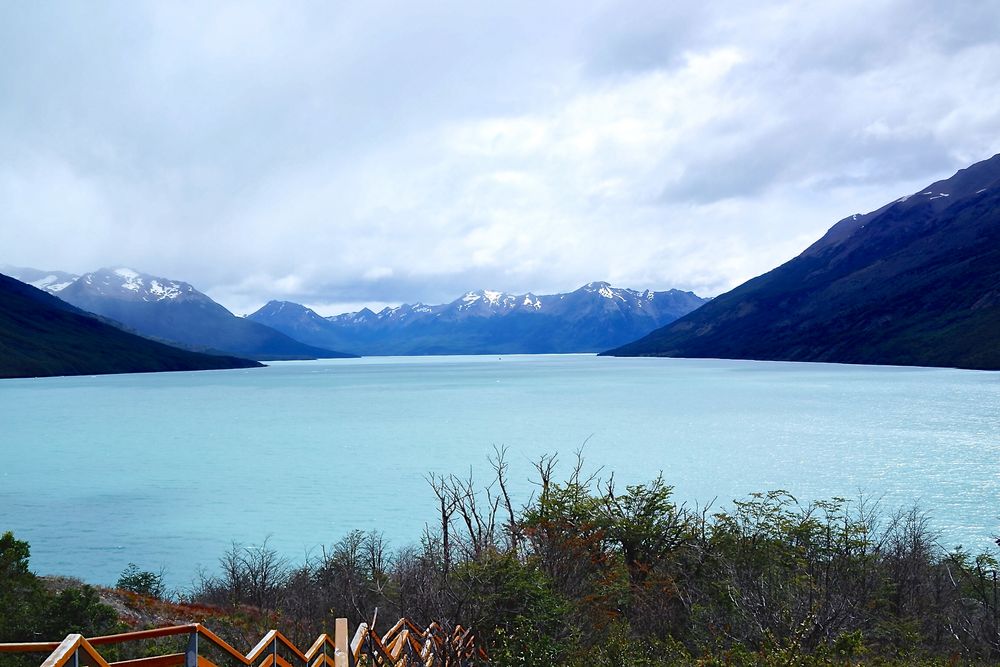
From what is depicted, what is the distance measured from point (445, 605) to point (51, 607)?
948 cm

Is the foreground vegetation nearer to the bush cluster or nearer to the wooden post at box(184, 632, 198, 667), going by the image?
the bush cluster

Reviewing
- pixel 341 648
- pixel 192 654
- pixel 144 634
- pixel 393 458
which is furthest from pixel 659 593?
pixel 393 458

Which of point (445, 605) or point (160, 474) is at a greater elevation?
point (445, 605)

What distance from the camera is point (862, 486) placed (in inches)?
2466

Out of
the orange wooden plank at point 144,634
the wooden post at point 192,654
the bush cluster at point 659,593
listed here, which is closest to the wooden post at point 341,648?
the bush cluster at point 659,593

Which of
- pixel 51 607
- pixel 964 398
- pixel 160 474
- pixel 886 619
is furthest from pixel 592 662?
pixel 964 398

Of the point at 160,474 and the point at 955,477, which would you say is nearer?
the point at 955,477

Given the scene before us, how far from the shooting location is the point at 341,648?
37.3ft

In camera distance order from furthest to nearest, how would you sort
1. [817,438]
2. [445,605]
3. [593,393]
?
[593,393] < [817,438] < [445,605]

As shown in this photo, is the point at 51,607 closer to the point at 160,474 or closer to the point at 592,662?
the point at 592,662

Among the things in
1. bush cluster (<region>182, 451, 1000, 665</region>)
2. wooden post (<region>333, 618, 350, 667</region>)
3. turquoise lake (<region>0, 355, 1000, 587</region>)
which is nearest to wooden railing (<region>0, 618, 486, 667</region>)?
wooden post (<region>333, 618, 350, 667</region>)

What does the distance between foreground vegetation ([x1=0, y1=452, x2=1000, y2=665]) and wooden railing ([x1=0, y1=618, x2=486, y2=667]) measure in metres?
0.84

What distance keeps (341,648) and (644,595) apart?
1890 cm

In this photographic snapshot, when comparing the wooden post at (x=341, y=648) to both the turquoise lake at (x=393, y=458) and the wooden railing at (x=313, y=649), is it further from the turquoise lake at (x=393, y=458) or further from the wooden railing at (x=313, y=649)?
the turquoise lake at (x=393, y=458)
